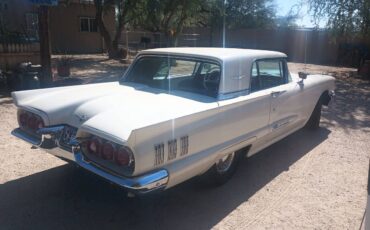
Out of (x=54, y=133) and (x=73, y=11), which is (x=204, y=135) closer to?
(x=54, y=133)

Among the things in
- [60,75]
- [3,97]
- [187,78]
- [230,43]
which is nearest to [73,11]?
[230,43]

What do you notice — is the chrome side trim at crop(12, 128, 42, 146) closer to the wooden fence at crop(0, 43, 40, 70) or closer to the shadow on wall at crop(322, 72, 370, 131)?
the shadow on wall at crop(322, 72, 370, 131)

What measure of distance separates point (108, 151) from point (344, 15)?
1519 centimetres

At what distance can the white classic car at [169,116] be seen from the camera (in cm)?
281

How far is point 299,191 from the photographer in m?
4.02

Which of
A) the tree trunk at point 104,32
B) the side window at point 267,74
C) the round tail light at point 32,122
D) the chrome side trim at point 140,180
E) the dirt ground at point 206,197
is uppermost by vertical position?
the tree trunk at point 104,32

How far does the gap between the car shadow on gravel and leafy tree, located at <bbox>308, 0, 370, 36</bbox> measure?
1291 centimetres

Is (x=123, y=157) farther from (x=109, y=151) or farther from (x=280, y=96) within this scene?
(x=280, y=96)

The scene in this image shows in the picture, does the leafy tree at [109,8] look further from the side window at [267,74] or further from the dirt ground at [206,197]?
the side window at [267,74]

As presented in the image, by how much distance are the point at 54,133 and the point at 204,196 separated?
5.61ft

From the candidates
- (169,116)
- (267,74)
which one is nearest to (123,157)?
(169,116)

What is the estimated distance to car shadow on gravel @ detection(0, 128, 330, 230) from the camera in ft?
10.7

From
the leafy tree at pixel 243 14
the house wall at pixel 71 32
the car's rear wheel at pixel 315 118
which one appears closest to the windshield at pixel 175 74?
the car's rear wheel at pixel 315 118

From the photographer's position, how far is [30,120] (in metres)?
3.63
